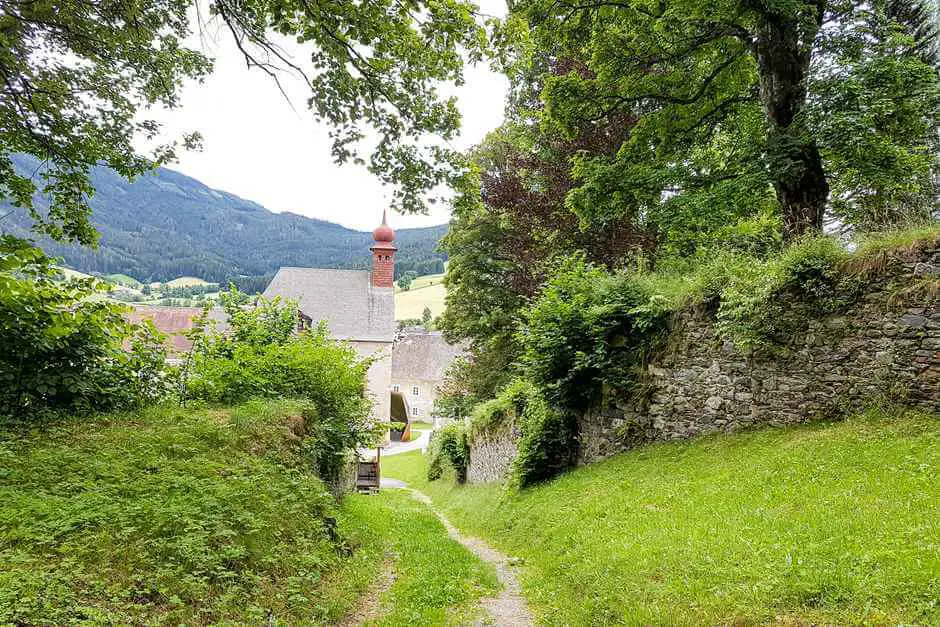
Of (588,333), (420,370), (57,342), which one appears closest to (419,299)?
(420,370)

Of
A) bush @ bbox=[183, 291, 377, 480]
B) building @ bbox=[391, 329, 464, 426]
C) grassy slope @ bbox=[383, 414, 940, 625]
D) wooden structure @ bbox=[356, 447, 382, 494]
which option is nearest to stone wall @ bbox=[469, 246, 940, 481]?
grassy slope @ bbox=[383, 414, 940, 625]

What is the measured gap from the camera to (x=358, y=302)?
4434cm

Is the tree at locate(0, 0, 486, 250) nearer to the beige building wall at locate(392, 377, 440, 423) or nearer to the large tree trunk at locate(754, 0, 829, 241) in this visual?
the large tree trunk at locate(754, 0, 829, 241)

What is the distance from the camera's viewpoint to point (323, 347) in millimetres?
10461

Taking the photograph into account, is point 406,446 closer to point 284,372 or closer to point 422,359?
point 422,359

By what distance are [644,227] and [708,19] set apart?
5.98m

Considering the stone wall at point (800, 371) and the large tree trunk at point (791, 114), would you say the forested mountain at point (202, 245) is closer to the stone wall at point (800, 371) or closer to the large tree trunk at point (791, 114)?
the large tree trunk at point (791, 114)

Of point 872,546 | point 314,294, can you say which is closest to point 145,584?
point 872,546

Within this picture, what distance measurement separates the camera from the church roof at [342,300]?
42.4 meters

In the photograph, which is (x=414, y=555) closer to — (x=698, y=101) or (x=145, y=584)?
(x=145, y=584)

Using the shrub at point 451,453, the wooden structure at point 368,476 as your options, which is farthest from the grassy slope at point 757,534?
the wooden structure at point 368,476

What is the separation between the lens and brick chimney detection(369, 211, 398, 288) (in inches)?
1838

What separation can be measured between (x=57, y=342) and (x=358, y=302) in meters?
38.3

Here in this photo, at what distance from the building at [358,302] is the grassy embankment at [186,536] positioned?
34.6m
